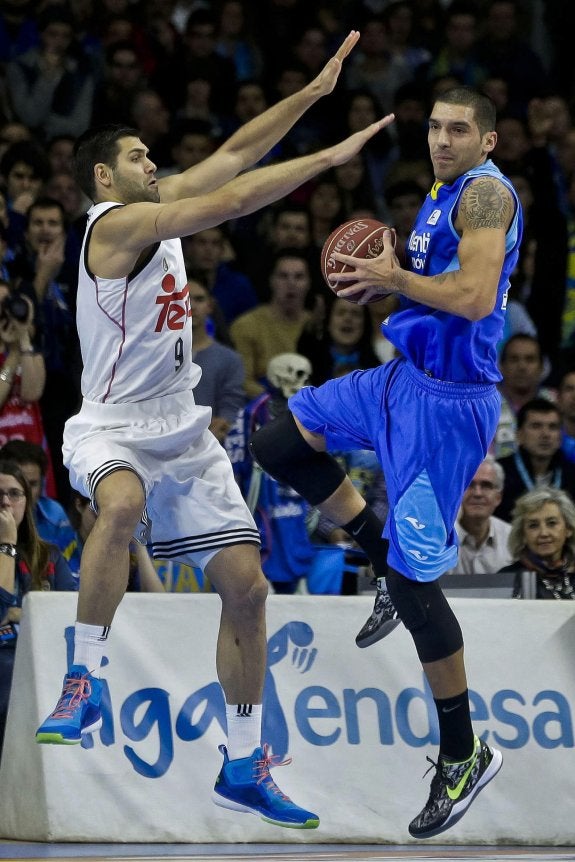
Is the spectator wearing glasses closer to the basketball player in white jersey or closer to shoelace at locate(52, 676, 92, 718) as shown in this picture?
the basketball player in white jersey

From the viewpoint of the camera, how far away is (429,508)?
6488 mm

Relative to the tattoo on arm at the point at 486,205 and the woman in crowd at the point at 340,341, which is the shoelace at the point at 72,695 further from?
the woman in crowd at the point at 340,341

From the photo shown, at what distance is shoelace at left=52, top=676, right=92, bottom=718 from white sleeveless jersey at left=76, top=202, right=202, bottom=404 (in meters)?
1.26

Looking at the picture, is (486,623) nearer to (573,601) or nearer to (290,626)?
(573,601)

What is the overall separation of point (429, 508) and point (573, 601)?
2115 millimetres

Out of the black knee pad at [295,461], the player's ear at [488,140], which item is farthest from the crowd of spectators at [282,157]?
the player's ear at [488,140]

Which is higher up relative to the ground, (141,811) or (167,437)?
(167,437)

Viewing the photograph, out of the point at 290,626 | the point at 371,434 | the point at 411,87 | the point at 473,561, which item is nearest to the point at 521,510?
the point at 473,561

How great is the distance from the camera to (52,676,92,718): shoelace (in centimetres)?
642

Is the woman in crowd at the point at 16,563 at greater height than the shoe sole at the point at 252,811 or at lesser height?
greater

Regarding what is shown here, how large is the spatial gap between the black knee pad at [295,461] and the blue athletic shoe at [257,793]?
1229 mm

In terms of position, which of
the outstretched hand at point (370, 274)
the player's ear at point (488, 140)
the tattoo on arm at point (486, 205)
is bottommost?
the outstretched hand at point (370, 274)

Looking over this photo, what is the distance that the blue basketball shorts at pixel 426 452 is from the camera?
6.49 m

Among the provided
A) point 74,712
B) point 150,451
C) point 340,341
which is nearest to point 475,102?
point 150,451
